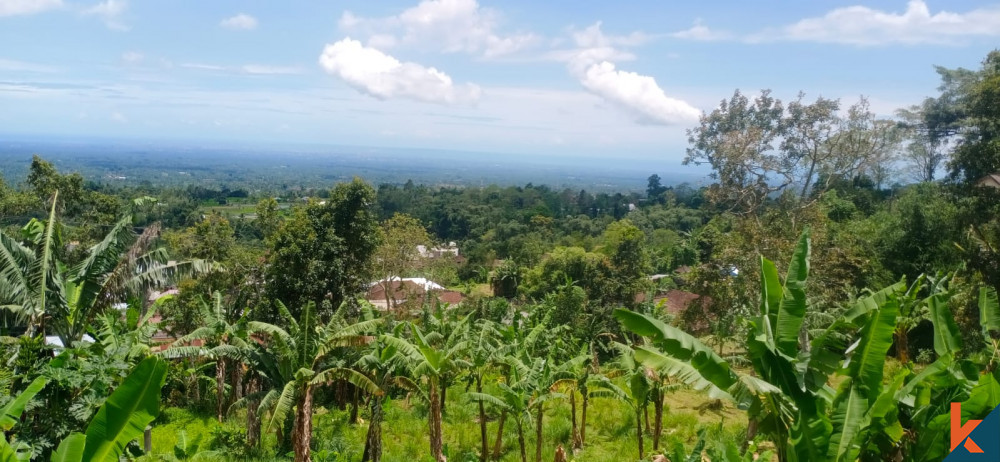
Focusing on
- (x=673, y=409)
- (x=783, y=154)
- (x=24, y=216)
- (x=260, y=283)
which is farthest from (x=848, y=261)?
(x=24, y=216)

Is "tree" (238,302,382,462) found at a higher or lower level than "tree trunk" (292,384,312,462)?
higher

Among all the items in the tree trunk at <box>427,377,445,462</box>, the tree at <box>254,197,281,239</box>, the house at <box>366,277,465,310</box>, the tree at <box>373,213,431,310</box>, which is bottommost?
Result: the house at <box>366,277,465,310</box>

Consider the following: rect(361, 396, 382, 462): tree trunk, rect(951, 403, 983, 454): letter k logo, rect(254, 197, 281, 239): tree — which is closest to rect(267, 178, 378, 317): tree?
rect(254, 197, 281, 239): tree

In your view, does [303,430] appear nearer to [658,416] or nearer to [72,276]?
[72,276]

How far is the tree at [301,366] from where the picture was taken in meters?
8.01

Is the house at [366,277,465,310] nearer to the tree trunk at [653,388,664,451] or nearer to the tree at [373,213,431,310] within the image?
the tree at [373,213,431,310]

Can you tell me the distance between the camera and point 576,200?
86375mm

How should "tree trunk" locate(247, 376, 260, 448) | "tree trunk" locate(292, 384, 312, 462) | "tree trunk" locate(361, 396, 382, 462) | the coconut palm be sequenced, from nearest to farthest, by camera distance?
"tree trunk" locate(292, 384, 312, 462), the coconut palm, "tree trunk" locate(361, 396, 382, 462), "tree trunk" locate(247, 376, 260, 448)

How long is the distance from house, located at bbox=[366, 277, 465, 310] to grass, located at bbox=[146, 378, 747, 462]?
20.0 ft

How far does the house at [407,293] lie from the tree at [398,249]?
284 mm

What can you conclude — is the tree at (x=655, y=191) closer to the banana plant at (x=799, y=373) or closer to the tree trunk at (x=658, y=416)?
the tree trunk at (x=658, y=416)

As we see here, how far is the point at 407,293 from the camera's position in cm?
2086

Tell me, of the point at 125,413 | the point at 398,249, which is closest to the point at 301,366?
the point at 125,413

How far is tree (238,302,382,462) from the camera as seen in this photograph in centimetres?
801
